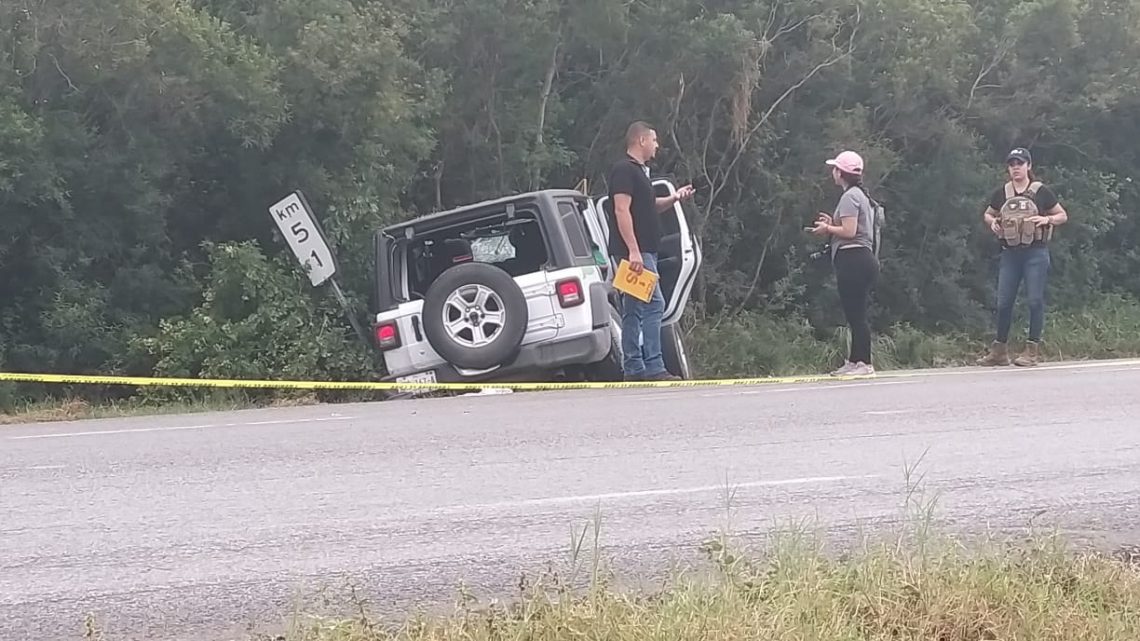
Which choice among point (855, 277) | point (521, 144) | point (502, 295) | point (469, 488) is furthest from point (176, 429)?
point (521, 144)

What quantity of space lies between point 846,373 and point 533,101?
218 inches

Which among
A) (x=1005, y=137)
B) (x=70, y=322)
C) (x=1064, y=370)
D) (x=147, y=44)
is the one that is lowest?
(x=1064, y=370)

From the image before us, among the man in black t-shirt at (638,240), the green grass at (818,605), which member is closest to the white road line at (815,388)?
the man in black t-shirt at (638,240)

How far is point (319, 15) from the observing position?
12.4 meters

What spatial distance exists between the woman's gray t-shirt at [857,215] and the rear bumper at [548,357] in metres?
2.04

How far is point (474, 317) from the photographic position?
10016mm

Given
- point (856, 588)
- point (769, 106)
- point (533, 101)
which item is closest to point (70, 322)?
point (533, 101)

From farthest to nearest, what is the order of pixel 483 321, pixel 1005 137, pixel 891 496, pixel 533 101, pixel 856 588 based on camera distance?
pixel 1005 137 < pixel 533 101 < pixel 483 321 < pixel 891 496 < pixel 856 588

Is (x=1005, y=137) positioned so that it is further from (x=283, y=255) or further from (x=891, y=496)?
(x=891, y=496)

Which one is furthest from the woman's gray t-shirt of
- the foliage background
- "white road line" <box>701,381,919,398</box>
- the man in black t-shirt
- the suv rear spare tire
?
the foliage background

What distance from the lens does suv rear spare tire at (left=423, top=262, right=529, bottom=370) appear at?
32.8 feet

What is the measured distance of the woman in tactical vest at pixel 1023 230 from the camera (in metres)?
11.4

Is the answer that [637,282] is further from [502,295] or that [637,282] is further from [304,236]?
[304,236]

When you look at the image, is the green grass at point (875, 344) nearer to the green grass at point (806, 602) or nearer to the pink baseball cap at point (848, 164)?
the pink baseball cap at point (848, 164)
